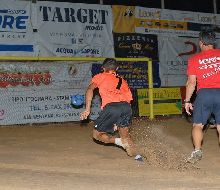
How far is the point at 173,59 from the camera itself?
20.4 meters

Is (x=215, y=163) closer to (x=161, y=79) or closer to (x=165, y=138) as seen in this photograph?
(x=165, y=138)

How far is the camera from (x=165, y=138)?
38.8ft

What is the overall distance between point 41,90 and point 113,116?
330 inches

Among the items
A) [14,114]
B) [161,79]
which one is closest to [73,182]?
[14,114]

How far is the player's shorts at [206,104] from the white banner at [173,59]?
39.6 ft

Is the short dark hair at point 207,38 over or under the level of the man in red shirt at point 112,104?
over

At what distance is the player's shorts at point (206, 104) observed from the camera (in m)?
7.53

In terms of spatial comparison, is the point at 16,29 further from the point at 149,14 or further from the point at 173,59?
the point at 173,59

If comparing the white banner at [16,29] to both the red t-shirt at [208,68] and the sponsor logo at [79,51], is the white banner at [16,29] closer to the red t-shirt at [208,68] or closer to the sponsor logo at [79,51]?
the sponsor logo at [79,51]

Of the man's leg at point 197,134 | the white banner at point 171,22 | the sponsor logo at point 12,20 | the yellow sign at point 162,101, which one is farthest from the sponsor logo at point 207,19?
the man's leg at point 197,134

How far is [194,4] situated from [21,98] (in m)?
11.4

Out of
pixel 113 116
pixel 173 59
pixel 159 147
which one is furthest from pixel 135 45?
pixel 113 116

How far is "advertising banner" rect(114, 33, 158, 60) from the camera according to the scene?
1925cm

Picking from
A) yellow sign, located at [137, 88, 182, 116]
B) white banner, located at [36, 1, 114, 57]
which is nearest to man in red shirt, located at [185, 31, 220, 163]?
yellow sign, located at [137, 88, 182, 116]
